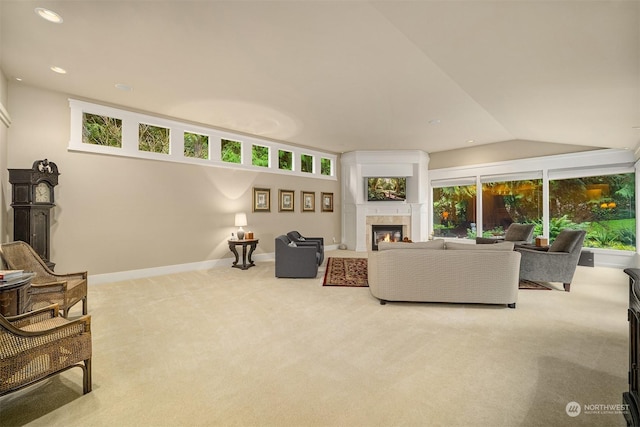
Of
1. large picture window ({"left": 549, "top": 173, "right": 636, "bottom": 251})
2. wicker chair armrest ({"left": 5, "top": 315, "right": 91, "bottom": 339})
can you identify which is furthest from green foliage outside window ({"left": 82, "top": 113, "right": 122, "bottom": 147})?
large picture window ({"left": 549, "top": 173, "right": 636, "bottom": 251})

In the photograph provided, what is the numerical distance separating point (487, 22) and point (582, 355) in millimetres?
3004

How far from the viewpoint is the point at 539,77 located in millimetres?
3455

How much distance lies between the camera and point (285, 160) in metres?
8.38

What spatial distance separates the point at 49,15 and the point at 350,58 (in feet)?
10.2

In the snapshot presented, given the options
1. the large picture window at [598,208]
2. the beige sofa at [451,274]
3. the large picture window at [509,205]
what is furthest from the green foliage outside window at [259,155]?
the large picture window at [598,208]

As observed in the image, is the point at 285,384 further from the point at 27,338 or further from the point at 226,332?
the point at 27,338

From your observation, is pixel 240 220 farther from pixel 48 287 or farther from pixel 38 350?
pixel 38 350

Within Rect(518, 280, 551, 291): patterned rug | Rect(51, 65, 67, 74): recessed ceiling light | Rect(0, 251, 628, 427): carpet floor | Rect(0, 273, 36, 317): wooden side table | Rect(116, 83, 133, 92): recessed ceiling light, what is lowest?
Rect(0, 251, 628, 427): carpet floor

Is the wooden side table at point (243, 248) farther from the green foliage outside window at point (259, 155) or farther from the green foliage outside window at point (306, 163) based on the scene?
the green foliage outside window at point (306, 163)

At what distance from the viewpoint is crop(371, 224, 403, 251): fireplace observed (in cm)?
924

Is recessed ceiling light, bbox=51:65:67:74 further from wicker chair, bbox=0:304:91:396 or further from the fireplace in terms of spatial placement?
the fireplace

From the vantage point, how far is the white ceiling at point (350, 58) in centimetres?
260

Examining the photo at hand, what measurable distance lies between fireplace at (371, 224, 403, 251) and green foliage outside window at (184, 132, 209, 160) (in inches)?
210

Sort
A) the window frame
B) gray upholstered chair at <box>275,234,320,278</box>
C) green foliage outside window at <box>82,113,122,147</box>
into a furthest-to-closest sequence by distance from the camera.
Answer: gray upholstered chair at <box>275,234,320,278</box> < green foliage outside window at <box>82,113,122,147</box> < the window frame
